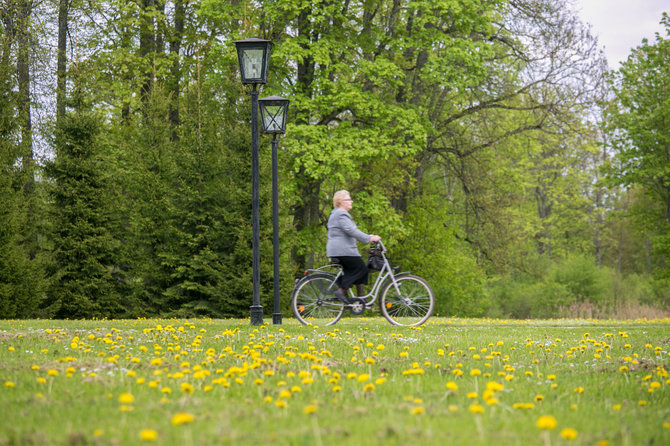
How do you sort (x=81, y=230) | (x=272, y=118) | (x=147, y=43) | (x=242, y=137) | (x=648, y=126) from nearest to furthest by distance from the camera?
(x=272, y=118), (x=242, y=137), (x=81, y=230), (x=147, y=43), (x=648, y=126)

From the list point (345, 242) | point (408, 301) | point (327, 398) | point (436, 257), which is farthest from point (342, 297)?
point (436, 257)

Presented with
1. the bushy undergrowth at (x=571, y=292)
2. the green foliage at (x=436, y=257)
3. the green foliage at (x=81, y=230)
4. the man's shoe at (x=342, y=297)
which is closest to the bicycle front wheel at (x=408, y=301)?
the man's shoe at (x=342, y=297)

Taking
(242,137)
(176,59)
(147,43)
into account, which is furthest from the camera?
(147,43)

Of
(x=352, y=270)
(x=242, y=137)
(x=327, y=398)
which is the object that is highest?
(x=242, y=137)

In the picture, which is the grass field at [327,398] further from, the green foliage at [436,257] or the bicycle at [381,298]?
the green foliage at [436,257]

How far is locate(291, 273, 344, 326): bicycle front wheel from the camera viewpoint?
980cm

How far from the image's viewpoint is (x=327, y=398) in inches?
146

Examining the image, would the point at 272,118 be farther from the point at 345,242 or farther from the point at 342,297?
the point at 342,297

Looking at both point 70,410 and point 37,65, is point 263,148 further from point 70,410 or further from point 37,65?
point 70,410

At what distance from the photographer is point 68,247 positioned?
16438 millimetres

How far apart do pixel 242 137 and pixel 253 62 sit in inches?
256

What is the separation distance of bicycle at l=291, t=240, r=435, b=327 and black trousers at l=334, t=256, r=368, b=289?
28 cm

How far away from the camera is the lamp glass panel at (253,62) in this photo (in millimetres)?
9922

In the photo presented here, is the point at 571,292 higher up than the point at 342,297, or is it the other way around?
the point at 342,297
